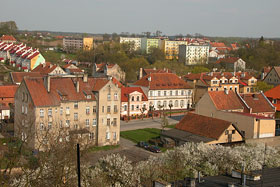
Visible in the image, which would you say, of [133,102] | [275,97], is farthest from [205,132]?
[275,97]

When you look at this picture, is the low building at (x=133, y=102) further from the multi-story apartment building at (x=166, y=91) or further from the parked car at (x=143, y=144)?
the parked car at (x=143, y=144)

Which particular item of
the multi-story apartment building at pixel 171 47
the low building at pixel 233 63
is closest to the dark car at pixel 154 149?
the low building at pixel 233 63

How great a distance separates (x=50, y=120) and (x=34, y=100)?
8.06 feet

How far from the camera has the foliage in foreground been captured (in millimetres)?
22837

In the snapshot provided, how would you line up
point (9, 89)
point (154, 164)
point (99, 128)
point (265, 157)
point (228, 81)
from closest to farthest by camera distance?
1. point (154, 164)
2. point (265, 157)
3. point (99, 128)
4. point (9, 89)
5. point (228, 81)

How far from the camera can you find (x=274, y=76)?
7700 cm

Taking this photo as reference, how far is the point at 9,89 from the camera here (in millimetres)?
53812

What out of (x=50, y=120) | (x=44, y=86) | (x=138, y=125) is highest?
(x=44, y=86)

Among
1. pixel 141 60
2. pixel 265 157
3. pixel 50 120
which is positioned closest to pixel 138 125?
pixel 50 120

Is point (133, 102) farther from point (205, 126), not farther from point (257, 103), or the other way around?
point (205, 126)

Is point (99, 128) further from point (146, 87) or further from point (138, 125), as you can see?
point (146, 87)

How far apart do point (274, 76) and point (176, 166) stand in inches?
2284

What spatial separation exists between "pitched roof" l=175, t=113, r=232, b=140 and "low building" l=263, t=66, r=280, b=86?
41.4 metres

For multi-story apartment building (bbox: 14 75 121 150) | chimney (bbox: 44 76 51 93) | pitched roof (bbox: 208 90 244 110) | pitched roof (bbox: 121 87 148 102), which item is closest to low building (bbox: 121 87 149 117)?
pitched roof (bbox: 121 87 148 102)
